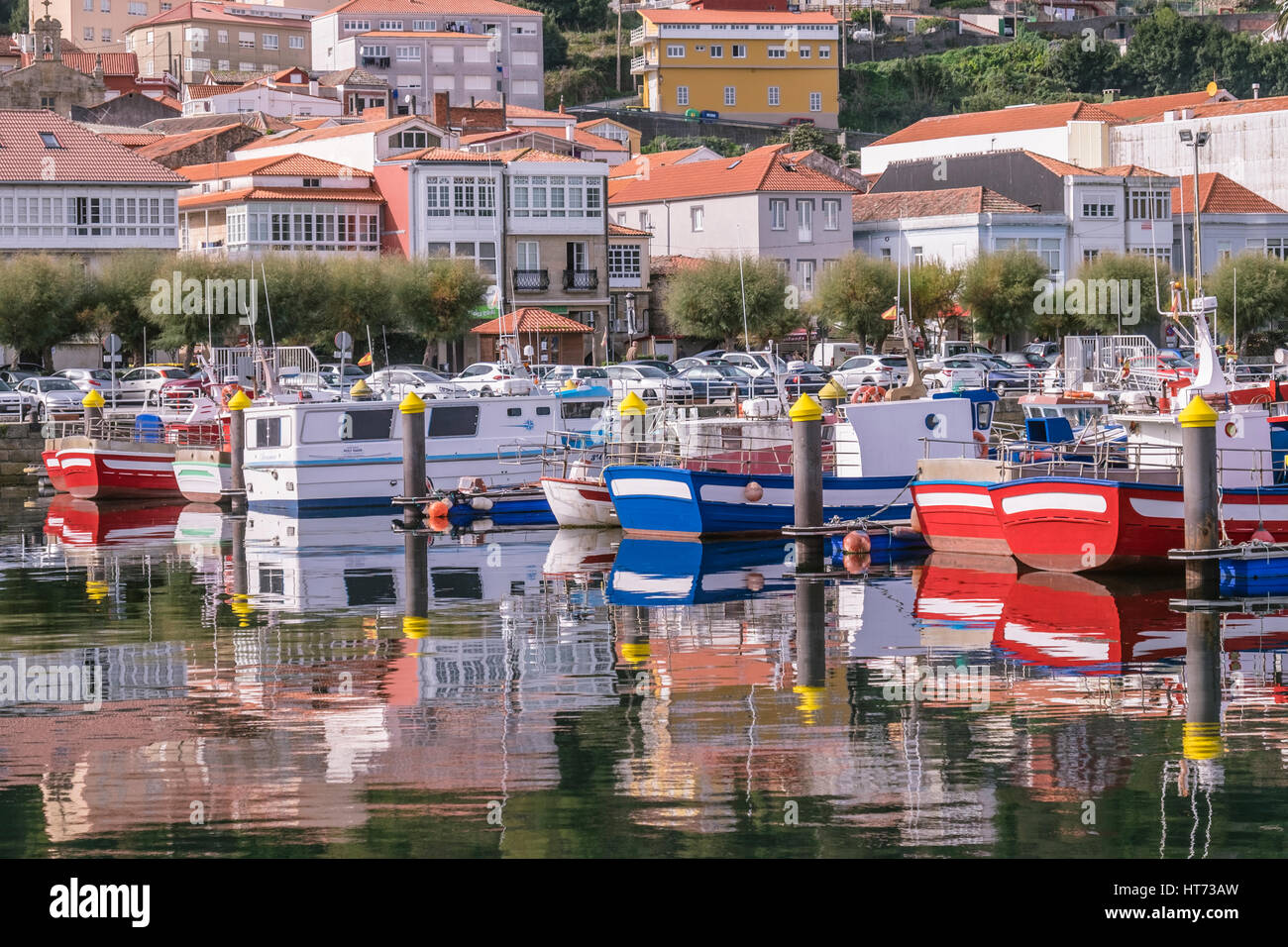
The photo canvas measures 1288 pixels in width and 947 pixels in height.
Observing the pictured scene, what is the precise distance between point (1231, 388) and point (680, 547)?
29.8 feet

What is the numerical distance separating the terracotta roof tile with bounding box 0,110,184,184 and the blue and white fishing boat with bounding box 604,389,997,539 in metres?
41.2

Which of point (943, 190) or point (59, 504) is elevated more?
point (943, 190)

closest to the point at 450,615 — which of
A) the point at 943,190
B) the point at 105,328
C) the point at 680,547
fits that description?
the point at 680,547

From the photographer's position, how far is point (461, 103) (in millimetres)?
114812

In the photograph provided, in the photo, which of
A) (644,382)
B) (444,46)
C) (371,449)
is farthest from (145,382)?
(444,46)

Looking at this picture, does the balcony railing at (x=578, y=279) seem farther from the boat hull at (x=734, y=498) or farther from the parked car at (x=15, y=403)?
the boat hull at (x=734, y=498)

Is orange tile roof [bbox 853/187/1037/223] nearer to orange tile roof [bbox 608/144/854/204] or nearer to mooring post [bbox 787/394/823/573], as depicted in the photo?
orange tile roof [bbox 608/144/854/204]

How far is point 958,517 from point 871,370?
29466mm

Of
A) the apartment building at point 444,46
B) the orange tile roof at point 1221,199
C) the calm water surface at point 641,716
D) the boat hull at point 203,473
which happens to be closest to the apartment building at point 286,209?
the boat hull at point 203,473

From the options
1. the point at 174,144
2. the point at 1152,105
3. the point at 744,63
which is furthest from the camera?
the point at 744,63

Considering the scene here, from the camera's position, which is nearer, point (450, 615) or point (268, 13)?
point (450, 615)

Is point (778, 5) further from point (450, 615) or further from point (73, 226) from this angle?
point (450, 615)

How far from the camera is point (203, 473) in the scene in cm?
4047

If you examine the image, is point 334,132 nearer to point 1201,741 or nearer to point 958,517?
point 958,517
